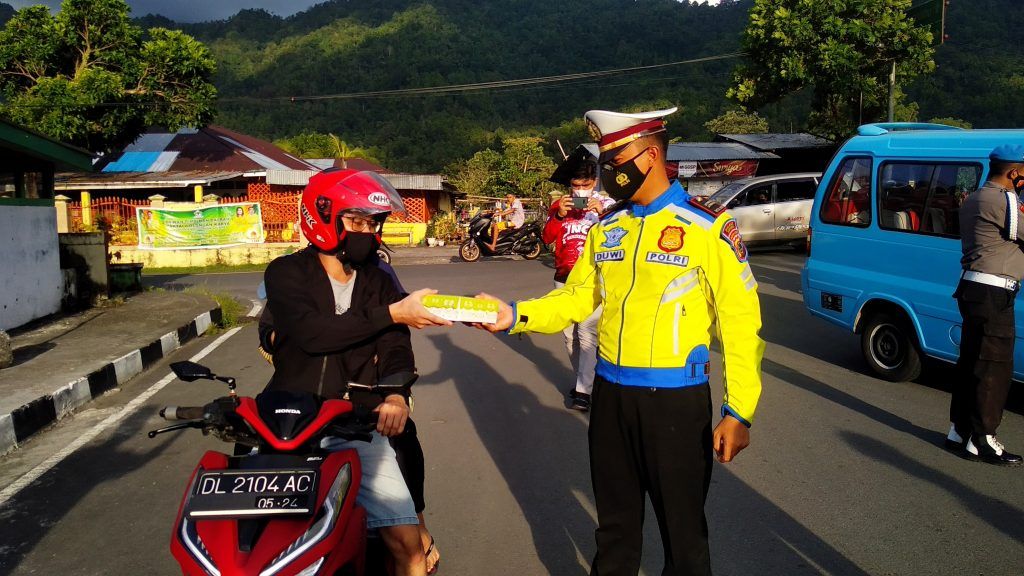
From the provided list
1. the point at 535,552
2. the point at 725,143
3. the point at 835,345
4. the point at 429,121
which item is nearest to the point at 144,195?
the point at 725,143

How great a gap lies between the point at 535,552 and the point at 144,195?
26.5 m

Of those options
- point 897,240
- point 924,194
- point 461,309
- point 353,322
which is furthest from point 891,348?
point 353,322

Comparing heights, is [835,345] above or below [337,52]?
below

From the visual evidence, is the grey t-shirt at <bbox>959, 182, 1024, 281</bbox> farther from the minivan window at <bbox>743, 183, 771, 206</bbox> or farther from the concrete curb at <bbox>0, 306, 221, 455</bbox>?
the minivan window at <bbox>743, 183, 771, 206</bbox>

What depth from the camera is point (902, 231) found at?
674 cm

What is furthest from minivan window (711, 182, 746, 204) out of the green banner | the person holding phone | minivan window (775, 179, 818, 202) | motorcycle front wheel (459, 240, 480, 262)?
the person holding phone

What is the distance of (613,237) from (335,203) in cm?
97

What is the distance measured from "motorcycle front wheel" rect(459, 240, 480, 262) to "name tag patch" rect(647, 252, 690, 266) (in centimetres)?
1817

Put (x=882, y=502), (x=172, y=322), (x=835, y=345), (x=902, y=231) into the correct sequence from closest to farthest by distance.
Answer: (x=882, y=502), (x=902, y=231), (x=835, y=345), (x=172, y=322)

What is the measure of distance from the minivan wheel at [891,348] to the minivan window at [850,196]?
0.90 metres

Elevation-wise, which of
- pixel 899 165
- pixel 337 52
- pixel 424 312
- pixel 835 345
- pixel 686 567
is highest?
pixel 337 52

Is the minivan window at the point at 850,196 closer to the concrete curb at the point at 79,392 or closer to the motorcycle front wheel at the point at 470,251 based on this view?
the concrete curb at the point at 79,392

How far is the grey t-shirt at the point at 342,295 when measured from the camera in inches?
114

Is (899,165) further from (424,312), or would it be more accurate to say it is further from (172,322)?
(172,322)
